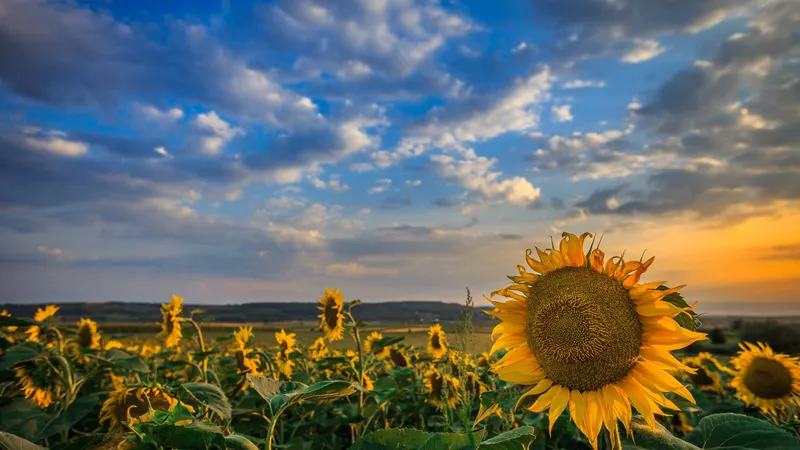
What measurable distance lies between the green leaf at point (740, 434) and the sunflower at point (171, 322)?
7213 mm

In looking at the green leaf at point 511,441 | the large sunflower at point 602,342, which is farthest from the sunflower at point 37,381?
the green leaf at point 511,441

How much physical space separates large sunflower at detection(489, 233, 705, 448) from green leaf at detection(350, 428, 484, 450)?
817 mm

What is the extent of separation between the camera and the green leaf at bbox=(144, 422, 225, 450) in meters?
1.62

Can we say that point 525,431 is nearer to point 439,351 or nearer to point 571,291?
point 571,291

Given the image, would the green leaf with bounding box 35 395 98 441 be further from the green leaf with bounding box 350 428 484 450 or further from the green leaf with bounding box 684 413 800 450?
the green leaf with bounding box 684 413 800 450

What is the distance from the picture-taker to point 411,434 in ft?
5.13

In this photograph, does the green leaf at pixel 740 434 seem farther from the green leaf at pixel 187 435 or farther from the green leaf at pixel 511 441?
the green leaf at pixel 187 435

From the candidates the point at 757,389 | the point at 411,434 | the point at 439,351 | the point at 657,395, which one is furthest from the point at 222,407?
the point at 439,351

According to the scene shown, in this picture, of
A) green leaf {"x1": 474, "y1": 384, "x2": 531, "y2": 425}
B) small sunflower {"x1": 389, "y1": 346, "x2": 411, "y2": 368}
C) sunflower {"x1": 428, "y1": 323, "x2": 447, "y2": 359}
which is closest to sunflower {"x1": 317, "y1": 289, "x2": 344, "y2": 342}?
small sunflower {"x1": 389, "y1": 346, "x2": 411, "y2": 368}

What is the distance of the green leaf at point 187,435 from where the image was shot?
1616mm

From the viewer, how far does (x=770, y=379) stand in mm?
5641

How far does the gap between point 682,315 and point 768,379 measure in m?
4.63

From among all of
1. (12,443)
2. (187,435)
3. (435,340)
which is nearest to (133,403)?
(12,443)

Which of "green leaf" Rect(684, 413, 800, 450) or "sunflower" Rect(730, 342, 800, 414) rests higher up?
"green leaf" Rect(684, 413, 800, 450)
